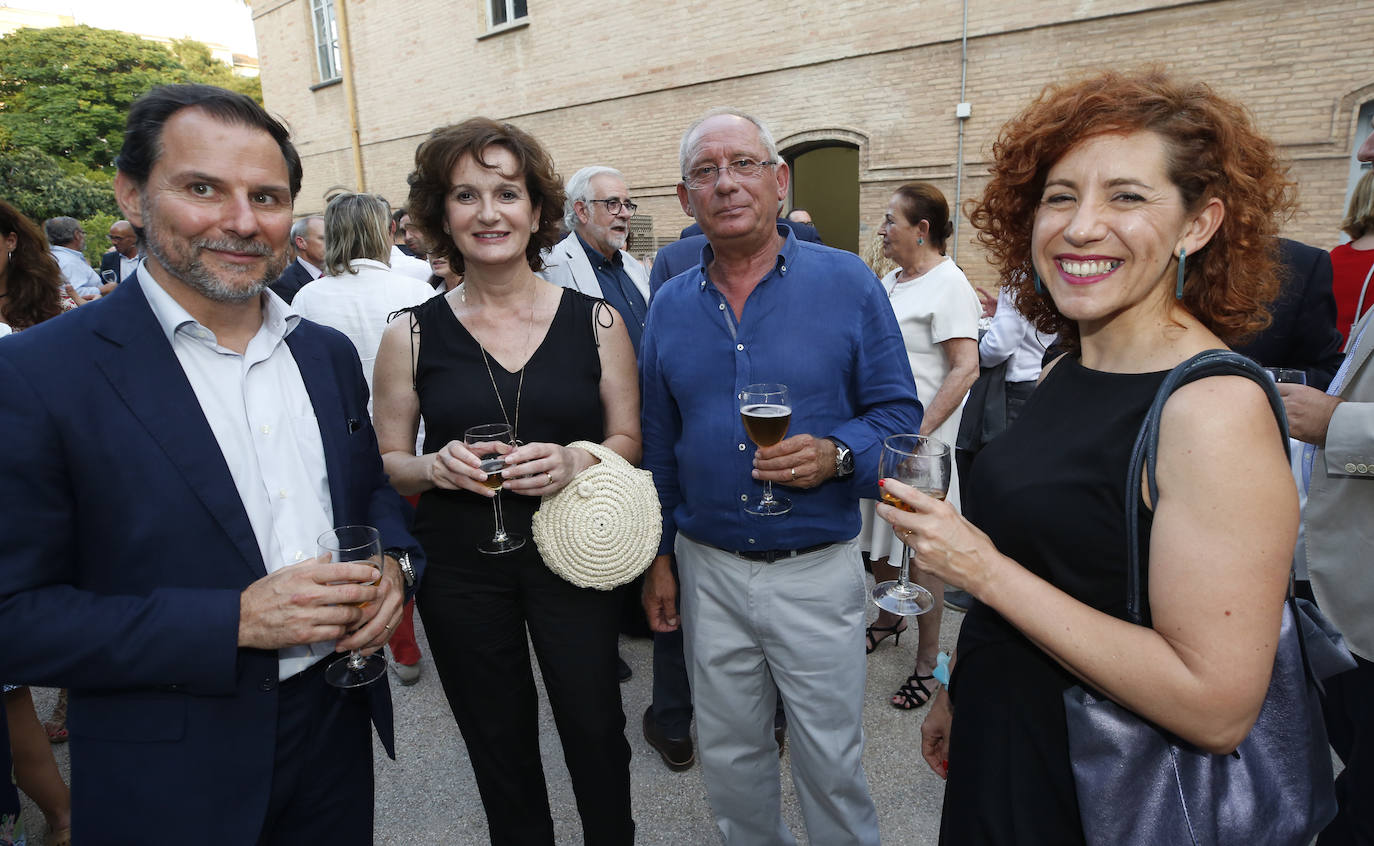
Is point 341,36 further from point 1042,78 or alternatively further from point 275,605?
point 275,605

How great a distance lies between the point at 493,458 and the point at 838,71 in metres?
10.5

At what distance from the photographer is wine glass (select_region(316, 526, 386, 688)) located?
1511mm

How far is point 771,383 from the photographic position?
2.18 meters

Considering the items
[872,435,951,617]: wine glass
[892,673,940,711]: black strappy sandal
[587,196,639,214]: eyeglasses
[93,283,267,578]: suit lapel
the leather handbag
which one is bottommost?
[892,673,940,711]: black strappy sandal

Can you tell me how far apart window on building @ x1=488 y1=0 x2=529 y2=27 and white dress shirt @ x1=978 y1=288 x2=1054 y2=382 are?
42.4 ft

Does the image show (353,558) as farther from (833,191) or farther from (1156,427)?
(833,191)

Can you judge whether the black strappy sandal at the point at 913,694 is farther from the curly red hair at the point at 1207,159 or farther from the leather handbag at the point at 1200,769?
the curly red hair at the point at 1207,159

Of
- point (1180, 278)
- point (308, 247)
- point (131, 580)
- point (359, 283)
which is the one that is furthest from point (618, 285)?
A: point (308, 247)

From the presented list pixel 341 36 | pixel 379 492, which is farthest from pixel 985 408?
pixel 341 36

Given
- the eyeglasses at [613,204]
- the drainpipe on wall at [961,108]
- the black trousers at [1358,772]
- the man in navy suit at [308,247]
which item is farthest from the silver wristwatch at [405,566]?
the drainpipe on wall at [961,108]

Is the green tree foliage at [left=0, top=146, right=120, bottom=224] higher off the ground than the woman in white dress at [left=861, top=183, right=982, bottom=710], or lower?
higher

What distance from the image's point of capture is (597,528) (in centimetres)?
208

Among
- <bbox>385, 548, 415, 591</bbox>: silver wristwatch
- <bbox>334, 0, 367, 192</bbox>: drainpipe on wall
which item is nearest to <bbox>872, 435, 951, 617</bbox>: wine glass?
<bbox>385, 548, 415, 591</bbox>: silver wristwatch

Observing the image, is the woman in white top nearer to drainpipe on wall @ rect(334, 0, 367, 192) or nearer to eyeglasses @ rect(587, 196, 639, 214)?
eyeglasses @ rect(587, 196, 639, 214)
